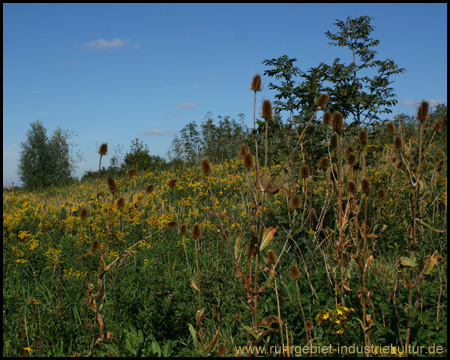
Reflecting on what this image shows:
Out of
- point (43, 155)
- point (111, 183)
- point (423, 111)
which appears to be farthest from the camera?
point (43, 155)

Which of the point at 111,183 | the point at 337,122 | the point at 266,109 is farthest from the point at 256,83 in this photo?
the point at 111,183

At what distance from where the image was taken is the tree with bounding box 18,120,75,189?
2422cm

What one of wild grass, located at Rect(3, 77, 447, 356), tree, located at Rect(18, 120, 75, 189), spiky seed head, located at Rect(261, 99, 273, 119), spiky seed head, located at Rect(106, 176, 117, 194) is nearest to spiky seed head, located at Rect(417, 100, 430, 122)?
wild grass, located at Rect(3, 77, 447, 356)

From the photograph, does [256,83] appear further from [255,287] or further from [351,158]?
[255,287]

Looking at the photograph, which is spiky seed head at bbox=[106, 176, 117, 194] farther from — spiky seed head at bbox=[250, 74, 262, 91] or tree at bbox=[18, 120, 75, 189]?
tree at bbox=[18, 120, 75, 189]

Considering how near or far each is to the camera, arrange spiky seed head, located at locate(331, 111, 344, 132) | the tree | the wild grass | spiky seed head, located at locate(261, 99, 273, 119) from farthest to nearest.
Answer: the tree
spiky seed head, located at locate(331, 111, 344, 132)
the wild grass
spiky seed head, located at locate(261, 99, 273, 119)

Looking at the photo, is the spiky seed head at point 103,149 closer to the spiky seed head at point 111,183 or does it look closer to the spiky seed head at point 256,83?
the spiky seed head at point 111,183

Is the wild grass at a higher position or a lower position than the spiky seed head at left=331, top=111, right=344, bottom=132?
lower

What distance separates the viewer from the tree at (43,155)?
24219mm

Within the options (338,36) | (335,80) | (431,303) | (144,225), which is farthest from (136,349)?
(338,36)

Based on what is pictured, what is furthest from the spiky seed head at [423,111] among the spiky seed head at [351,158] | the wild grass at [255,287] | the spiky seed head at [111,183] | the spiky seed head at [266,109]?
the spiky seed head at [111,183]

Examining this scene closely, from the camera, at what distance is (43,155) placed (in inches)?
962

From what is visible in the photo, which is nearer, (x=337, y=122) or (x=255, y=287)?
(x=255, y=287)

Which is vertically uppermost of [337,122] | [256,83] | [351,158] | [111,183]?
[256,83]
